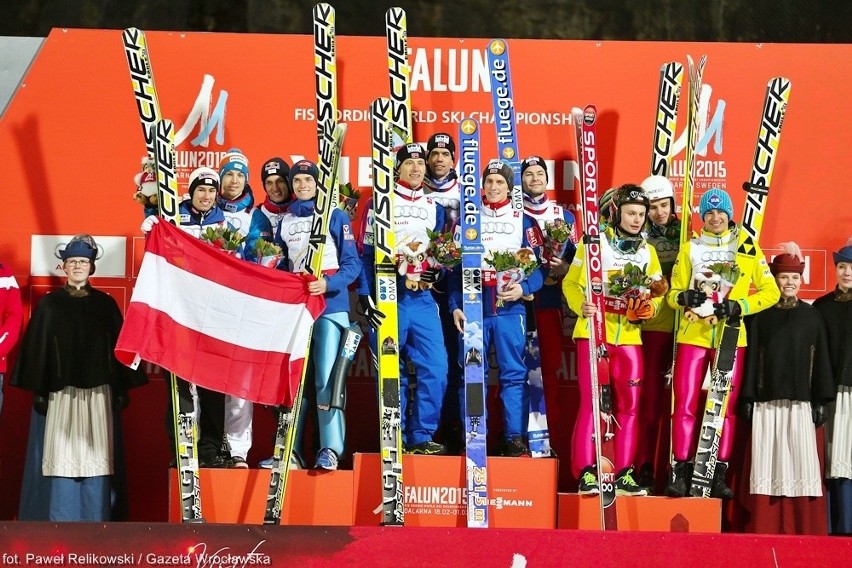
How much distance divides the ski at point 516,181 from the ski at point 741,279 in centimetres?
75

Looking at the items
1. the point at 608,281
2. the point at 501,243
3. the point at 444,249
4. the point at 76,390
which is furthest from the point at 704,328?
the point at 76,390

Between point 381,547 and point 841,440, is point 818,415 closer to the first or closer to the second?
point 841,440

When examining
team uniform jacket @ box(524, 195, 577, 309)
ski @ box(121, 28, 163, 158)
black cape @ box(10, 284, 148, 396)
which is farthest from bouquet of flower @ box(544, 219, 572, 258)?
black cape @ box(10, 284, 148, 396)

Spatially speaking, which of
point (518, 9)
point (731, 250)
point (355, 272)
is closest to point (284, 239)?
point (355, 272)

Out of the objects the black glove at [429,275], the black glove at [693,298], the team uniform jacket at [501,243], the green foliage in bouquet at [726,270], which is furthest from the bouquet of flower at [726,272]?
the black glove at [429,275]

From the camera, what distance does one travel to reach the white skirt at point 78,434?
223 inches

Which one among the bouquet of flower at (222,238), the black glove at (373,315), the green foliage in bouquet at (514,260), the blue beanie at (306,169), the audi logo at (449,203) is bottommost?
the black glove at (373,315)

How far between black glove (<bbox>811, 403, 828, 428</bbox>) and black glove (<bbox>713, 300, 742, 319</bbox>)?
608 mm

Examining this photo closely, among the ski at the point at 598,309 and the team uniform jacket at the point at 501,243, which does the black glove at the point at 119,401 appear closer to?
the team uniform jacket at the point at 501,243

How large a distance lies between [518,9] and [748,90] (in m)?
2.83

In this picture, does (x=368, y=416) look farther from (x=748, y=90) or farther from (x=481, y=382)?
(x=748, y=90)

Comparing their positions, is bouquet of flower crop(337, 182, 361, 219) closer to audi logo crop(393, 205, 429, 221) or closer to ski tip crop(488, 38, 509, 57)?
audi logo crop(393, 205, 429, 221)

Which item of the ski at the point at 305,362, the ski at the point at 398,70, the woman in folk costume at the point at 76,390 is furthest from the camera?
the ski at the point at 398,70

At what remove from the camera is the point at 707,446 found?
5652 mm
